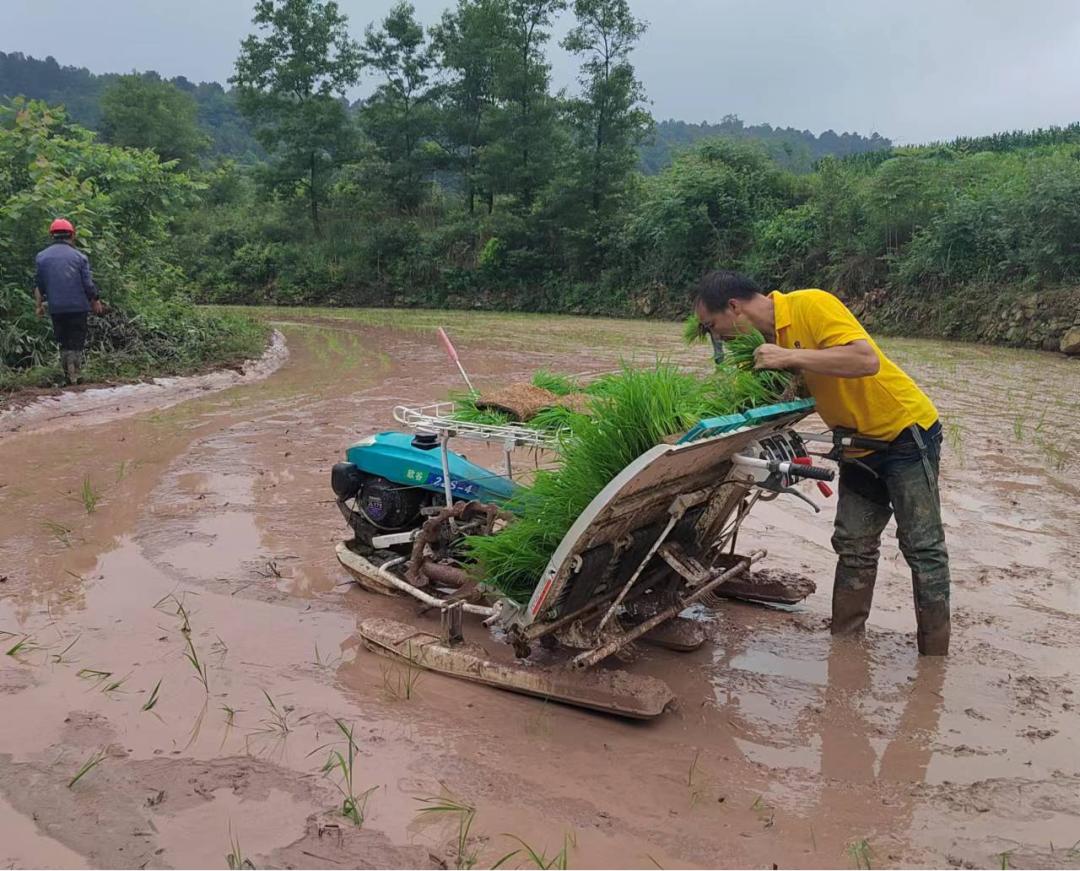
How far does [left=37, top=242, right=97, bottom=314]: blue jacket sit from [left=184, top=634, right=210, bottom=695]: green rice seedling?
6.60 meters

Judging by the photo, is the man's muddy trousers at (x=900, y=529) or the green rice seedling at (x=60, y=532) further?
the green rice seedling at (x=60, y=532)

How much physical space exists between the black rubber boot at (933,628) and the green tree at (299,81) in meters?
33.0

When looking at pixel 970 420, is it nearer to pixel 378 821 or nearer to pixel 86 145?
pixel 378 821

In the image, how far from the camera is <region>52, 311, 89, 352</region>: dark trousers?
30.4 ft

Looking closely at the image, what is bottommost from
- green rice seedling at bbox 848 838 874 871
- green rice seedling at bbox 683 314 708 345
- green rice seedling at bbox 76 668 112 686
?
green rice seedling at bbox 76 668 112 686

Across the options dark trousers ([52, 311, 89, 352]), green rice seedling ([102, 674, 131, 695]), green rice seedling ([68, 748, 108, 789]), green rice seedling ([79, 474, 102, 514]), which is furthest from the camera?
dark trousers ([52, 311, 89, 352])

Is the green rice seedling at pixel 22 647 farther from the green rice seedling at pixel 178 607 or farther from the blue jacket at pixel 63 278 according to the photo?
the blue jacket at pixel 63 278

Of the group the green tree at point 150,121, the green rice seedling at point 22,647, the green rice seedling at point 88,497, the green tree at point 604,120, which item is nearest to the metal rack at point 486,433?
the green rice seedling at point 22,647

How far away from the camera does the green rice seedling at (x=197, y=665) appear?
353 centimetres

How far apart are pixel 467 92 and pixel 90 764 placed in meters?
33.0

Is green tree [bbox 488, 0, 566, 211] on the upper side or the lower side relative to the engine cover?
upper

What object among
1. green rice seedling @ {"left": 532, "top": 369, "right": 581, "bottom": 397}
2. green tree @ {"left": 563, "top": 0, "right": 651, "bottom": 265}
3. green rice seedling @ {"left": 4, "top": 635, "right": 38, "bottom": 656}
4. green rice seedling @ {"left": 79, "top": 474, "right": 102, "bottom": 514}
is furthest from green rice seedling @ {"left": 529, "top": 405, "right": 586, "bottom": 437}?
green tree @ {"left": 563, "top": 0, "right": 651, "bottom": 265}

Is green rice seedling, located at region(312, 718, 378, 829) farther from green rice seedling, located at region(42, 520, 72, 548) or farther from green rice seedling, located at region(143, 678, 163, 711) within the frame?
green rice seedling, located at region(42, 520, 72, 548)

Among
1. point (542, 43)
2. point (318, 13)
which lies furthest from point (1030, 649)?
point (318, 13)
